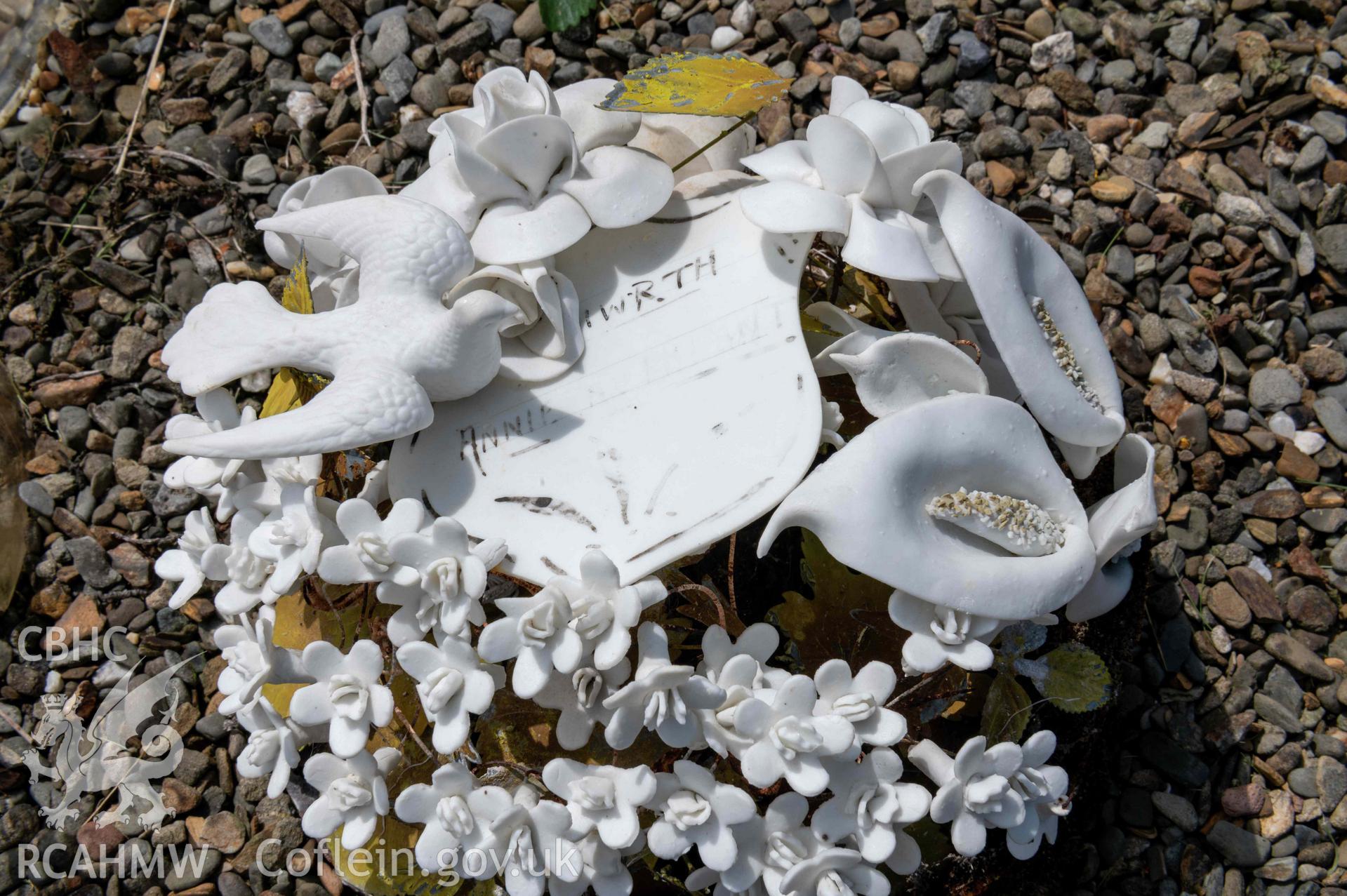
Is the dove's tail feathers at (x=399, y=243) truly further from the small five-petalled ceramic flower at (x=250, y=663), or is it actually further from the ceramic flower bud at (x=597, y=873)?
the ceramic flower bud at (x=597, y=873)

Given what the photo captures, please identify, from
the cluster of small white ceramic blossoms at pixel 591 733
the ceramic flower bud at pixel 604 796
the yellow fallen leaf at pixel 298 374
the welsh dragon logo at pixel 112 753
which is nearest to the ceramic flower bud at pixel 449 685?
the cluster of small white ceramic blossoms at pixel 591 733

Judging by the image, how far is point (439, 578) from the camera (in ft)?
3.51

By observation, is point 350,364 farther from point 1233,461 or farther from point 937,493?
point 1233,461

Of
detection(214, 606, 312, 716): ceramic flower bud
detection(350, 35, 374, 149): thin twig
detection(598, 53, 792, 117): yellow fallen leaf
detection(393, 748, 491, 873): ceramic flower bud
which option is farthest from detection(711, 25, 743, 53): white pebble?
detection(393, 748, 491, 873): ceramic flower bud

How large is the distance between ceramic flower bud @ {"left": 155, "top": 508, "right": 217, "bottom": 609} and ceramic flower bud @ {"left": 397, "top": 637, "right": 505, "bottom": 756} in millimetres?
407

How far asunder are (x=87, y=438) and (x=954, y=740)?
5.88 ft

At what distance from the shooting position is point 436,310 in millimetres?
1208

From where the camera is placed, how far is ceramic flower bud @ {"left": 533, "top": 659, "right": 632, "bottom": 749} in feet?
3.64

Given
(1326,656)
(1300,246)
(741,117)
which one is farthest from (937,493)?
(1300,246)

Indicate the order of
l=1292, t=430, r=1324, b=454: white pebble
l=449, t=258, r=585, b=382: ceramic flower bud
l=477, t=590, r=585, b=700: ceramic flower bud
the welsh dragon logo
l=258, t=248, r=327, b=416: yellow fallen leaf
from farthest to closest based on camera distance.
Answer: l=1292, t=430, r=1324, b=454: white pebble → the welsh dragon logo → l=258, t=248, r=327, b=416: yellow fallen leaf → l=449, t=258, r=585, b=382: ceramic flower bud → l=477, t=590, r=585, b=700: ceramic flower bud

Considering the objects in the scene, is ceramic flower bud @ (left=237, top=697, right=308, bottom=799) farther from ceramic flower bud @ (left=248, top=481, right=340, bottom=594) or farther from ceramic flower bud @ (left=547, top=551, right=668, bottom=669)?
ceramic flower bud @ (left=547, top=551, right=668, bottom=669)

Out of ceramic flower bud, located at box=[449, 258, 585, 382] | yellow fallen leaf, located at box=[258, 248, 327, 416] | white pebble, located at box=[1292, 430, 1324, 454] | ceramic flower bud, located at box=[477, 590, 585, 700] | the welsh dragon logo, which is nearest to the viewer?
ceramic flower bud, located at box=[477, 590, 585, 700]

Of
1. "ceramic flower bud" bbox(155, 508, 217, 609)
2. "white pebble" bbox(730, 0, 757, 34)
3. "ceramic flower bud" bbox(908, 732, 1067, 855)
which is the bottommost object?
"ceramic flower bud" bbox(908, 732, 1067, 855)

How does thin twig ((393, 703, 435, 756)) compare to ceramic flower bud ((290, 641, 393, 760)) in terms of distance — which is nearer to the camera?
→ ceramic flower bud ((290, 641, 393, 760))
